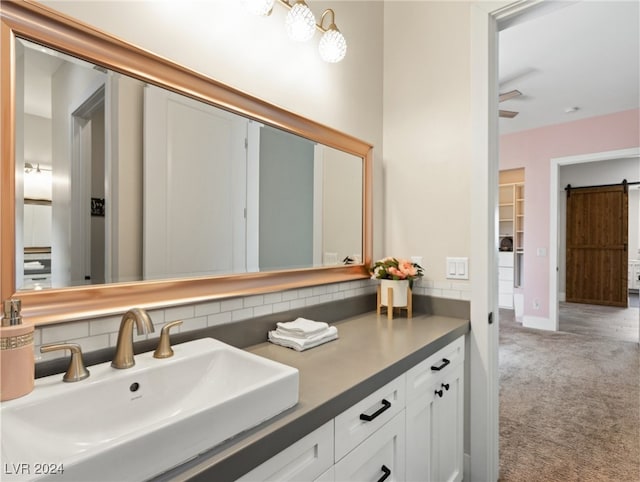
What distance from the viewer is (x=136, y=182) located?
1.02 meters

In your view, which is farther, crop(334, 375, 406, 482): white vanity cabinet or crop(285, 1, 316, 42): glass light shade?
crop(285, 1, 316, 42): glass light shade

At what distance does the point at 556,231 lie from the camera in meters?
4.76

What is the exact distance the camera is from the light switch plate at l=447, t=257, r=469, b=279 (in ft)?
5.73

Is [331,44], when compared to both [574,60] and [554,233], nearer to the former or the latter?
[574,60]

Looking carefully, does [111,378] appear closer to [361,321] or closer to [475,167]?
[361,321]

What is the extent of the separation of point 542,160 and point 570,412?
3.75 meters

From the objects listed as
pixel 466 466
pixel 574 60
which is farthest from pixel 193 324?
pixel 574 60

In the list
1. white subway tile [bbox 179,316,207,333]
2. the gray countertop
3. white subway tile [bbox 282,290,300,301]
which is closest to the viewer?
the gray countertop

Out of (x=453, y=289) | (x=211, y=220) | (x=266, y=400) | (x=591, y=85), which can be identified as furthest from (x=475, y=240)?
(x=591, y=85)

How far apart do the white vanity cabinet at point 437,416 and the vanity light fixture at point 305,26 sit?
1.38 metres

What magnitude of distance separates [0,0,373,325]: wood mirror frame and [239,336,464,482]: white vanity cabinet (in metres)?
0.57

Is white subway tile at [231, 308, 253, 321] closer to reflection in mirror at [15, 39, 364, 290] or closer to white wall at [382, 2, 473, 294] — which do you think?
reflection in mirror at [15, 39, 364, 290]

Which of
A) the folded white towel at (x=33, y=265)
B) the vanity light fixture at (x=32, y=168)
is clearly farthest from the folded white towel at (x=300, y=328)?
the vanity light fixture at (x=32, y=168)

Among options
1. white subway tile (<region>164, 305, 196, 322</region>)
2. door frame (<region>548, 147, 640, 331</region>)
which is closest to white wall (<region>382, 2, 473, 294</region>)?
white subway tile (<region>164, 305, 196, 322</region>)
